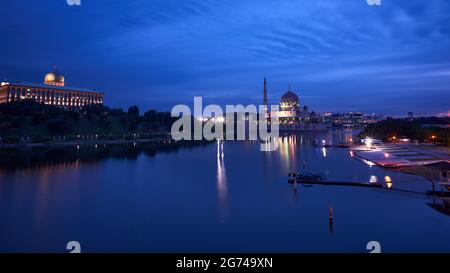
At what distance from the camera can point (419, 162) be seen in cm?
1809

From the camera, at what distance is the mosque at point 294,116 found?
273 ft

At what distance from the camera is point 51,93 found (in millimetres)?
53438

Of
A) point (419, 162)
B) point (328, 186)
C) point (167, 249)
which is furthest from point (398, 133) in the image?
point (167, 249)

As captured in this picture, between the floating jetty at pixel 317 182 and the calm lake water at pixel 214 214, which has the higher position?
the floating jetty at pixel 317 182

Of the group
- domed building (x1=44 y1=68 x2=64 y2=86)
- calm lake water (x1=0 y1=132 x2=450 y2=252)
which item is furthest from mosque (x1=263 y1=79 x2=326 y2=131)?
calm lake water (x1=0 y1=132 x2=450 y2=252)

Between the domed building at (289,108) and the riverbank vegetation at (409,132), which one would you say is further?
the domed building at (289,108)

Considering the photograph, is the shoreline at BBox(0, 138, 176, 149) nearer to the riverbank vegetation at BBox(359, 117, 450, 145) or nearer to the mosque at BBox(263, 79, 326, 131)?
the riverbank vegetation at BBox(359, 117, 450, 145)

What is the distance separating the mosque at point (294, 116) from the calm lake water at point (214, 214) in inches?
2623

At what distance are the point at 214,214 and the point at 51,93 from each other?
166 ft

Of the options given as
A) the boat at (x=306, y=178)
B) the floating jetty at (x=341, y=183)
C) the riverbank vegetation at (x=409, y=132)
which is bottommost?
the floating jetty at (x=341, y=183)

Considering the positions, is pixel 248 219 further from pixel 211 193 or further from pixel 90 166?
pixel 90 166

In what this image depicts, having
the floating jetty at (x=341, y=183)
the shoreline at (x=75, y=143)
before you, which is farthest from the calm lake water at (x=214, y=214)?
the shoreline at (x=75, y=143)

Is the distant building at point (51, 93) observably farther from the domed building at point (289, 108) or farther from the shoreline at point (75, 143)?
the domed building at point (289, 108)
